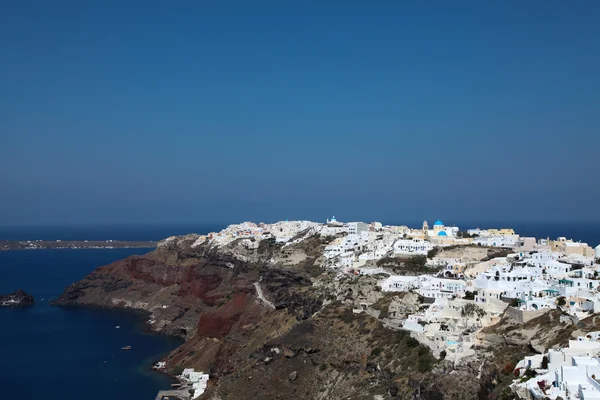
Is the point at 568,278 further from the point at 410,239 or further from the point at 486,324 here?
the point at 410,239

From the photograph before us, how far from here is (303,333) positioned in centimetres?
5053

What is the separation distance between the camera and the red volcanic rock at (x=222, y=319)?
69.6m

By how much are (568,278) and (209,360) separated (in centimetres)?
3769

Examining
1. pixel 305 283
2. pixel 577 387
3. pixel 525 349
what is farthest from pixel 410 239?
pixel 577 387

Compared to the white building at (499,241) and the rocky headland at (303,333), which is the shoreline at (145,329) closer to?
the rocky headland at (303,333)

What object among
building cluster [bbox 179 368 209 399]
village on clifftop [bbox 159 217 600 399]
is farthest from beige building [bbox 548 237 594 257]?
building cluster [bbox 179 368 209 399]

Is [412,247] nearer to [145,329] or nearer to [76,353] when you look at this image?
[145,329]

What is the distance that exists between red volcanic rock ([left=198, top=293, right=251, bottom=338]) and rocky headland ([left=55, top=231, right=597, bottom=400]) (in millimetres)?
150

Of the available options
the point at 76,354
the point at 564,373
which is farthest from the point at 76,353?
the point at 564,373

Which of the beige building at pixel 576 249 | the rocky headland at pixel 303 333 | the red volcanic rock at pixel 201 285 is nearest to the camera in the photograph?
the rocky headland at pixel 303 333

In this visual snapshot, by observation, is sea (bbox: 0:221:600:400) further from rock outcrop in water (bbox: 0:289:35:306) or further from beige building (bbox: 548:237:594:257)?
beige building (bbox: 548:237:594:257)

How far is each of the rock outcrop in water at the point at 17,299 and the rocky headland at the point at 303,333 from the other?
16.9ft

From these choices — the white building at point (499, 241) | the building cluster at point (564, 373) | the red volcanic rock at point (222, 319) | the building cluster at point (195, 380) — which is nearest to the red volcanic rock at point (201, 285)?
the red volcanic rock at point (222, 319)

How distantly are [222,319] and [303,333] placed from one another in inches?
911
